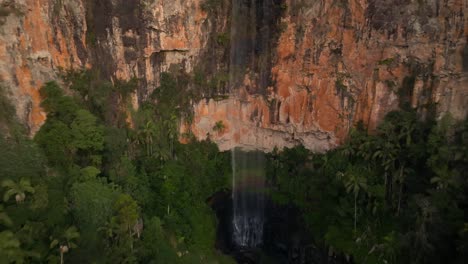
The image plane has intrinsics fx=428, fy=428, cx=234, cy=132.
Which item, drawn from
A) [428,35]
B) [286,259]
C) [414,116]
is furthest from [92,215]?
[428,35]

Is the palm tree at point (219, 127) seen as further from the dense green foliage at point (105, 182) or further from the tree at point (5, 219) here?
the tree at point (5, 219)

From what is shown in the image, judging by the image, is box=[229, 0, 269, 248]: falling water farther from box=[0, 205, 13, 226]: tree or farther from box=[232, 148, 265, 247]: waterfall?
box=[0, 205, 13, 226]: tree

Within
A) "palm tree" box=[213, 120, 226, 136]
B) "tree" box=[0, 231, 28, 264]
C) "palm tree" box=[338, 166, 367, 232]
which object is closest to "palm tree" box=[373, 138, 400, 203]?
"palm tree" box=[338, 166, 367, 232]

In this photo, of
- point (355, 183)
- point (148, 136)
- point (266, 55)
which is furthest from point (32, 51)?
point (355, 183)

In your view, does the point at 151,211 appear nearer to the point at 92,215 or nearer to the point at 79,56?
the point at 92,215

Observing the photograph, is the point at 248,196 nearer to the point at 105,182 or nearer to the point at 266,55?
the point at 266,55

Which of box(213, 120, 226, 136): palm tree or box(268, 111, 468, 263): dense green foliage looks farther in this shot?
box(213, 120, 226, 136): palm tree

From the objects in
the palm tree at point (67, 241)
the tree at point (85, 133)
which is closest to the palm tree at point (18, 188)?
the palm tree at point (67, 241)
